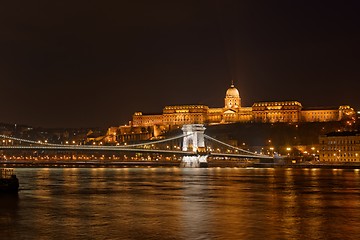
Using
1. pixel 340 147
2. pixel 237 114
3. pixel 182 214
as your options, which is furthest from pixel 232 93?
pixel 182 214

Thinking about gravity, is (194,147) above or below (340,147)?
above

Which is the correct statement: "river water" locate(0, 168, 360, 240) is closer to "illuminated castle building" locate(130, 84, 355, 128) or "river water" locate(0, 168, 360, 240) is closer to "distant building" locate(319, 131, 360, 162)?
"distant building" locate(319, 131, 360, 162)

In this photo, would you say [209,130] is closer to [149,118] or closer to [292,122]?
[292,122]

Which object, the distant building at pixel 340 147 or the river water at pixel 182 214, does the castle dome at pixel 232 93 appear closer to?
the distant building at pixel 340 147

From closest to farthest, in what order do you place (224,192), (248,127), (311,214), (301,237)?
(301,237), (311,214), (224,192), (248,127)

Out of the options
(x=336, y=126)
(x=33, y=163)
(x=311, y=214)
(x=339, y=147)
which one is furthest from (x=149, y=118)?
(x=311, y=214)

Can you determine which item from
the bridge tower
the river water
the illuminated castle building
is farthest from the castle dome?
the river water

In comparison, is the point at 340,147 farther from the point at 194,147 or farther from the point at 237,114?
the point at 237,114
